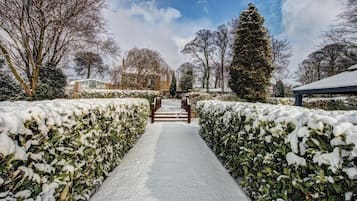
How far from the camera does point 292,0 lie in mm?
13008

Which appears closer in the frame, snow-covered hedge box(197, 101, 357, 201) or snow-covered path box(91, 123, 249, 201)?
snow-covered hedge box(197, 101, 357, 201)

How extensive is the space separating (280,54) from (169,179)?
2738 centimetres

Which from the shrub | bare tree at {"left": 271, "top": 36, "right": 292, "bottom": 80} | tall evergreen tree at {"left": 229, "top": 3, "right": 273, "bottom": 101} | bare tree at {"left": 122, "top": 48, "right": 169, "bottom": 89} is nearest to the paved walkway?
the shrub

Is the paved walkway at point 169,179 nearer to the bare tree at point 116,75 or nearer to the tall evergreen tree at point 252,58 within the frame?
the tall evergreen tree at point 252,58

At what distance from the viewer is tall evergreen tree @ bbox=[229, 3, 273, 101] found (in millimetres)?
12477

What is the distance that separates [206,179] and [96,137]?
69.5 inches

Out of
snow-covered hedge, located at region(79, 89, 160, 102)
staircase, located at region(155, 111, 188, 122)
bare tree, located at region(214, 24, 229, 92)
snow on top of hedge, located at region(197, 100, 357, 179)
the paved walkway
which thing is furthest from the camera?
bare tree, located at region(214, 24, 229, 92)

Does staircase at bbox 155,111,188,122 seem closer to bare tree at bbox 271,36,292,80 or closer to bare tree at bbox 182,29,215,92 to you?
bare tree at bbox 182,29,215,92

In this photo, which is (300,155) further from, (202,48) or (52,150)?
(202,48)

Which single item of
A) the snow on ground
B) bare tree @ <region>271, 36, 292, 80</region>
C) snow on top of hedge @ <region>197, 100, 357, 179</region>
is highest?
bare tree @ <region>271, 36, 292, 80</region>

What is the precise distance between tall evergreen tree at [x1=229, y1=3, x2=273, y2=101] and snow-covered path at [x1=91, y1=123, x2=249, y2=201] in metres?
8.57

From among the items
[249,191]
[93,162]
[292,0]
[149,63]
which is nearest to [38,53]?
[93,162]

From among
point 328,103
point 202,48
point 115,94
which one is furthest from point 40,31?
point 202,48

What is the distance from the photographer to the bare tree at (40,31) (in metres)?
7.05
